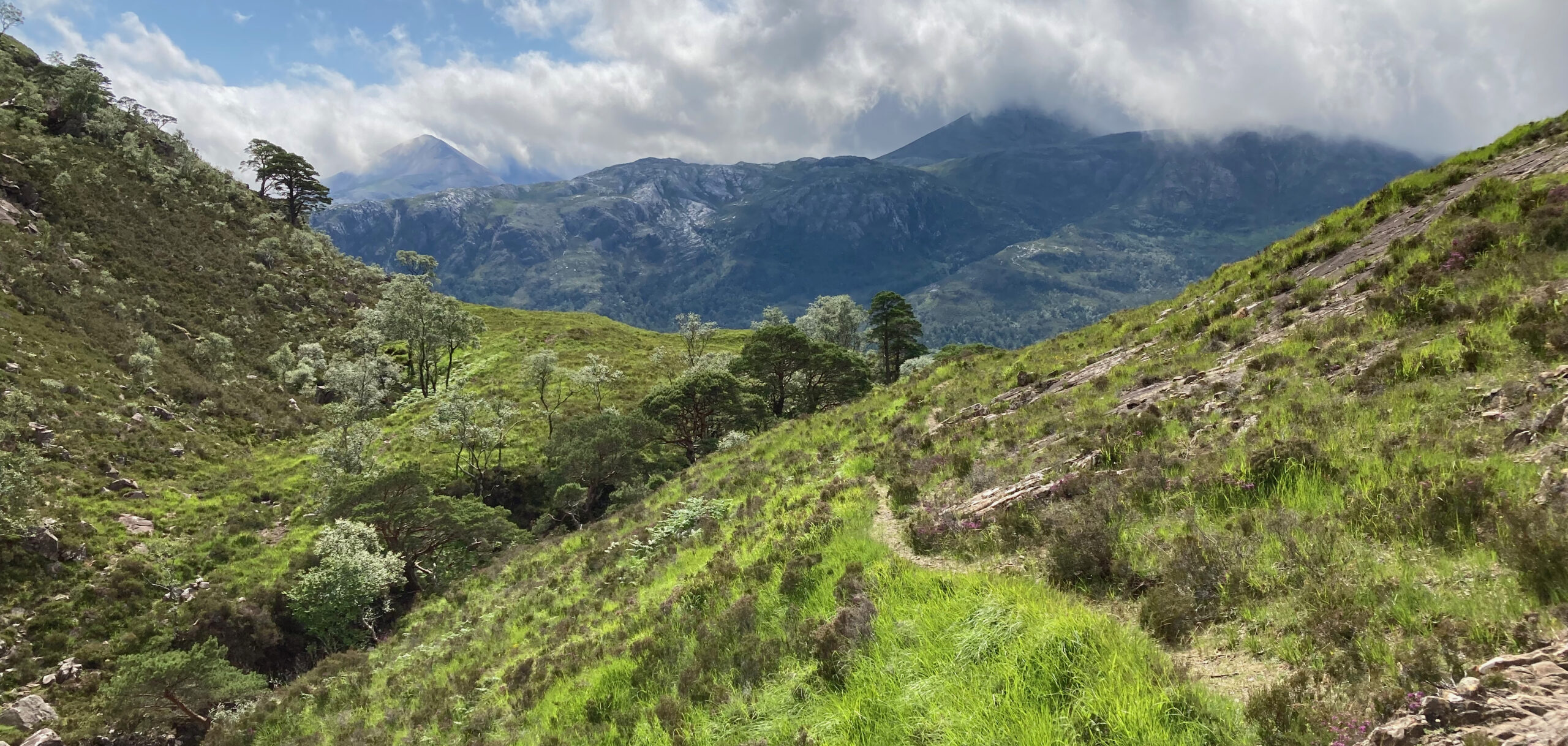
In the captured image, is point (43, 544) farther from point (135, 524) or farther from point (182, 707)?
point (182, 707)

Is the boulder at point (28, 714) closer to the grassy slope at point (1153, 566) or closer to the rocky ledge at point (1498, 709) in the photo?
the grassy slope at point (1153, 566)

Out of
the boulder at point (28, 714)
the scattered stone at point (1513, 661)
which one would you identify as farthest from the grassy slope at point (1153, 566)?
the boulder at point (28, 714)

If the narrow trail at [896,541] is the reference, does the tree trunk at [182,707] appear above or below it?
below

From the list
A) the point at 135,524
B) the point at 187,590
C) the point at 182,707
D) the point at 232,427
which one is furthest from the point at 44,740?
the point at 232,427

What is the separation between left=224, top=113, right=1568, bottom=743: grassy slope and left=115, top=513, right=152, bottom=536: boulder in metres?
24.3

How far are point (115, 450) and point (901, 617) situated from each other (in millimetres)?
57494

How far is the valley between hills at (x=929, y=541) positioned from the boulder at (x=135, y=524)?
198mm

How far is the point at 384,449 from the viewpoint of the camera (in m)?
51.8

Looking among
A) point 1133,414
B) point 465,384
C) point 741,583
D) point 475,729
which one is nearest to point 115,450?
point 465,384

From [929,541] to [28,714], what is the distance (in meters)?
36.8

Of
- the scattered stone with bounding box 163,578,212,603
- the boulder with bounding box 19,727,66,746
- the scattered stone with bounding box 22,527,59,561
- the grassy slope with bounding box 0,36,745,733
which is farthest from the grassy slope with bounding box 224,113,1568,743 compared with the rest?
the scattered stone with bounding box 22,527,59,561

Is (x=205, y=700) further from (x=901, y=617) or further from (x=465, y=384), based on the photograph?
(x=465, y=384)

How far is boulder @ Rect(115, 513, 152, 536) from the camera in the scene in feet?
114

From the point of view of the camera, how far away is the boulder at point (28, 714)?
23.4 meters
